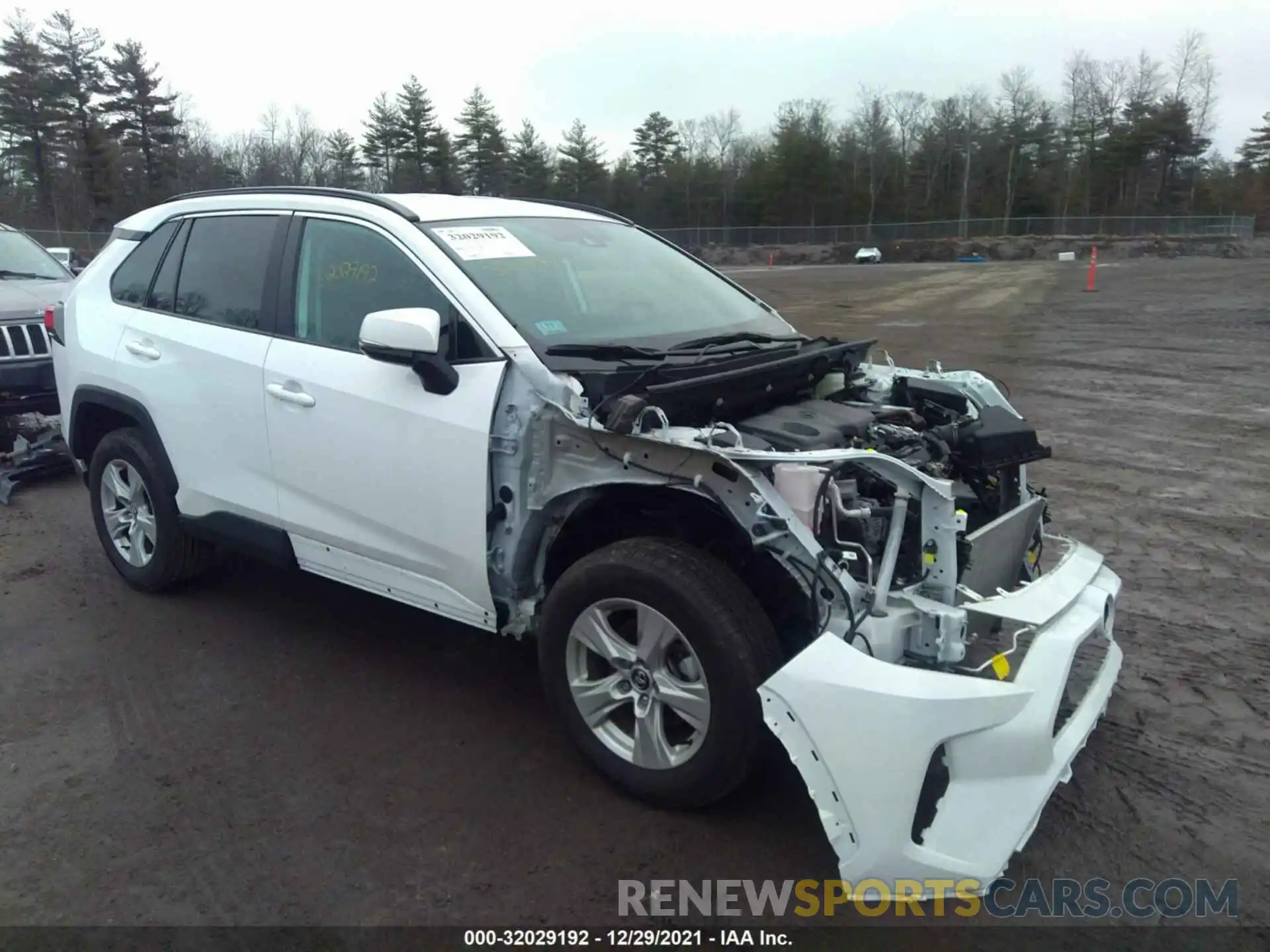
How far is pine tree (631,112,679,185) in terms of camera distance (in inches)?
2835

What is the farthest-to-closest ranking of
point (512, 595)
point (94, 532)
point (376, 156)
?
point (376, 156) < point (94, 532) < point (512, 595)

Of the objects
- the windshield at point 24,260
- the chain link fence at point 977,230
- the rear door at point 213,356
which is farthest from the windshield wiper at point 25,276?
the chain link fence at point 977,230

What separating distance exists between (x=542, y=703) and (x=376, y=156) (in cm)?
5980

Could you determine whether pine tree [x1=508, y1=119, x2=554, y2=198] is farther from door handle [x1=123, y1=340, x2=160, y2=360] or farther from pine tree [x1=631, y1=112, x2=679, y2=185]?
door handle [x1=123, y1=340, x2=160, y2=360]

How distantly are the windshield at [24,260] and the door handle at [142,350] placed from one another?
482 cm

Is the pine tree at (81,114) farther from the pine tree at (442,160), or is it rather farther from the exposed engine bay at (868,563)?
the exposed engine bay at (868,563)

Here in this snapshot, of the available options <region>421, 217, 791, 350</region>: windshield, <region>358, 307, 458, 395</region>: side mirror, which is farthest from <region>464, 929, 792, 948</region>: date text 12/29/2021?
Answer: <region>421, 217, 791, 350</region>: windshield

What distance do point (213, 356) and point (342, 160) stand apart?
5549 cm

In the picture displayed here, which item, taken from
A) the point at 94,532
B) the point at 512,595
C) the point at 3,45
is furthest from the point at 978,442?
the point at 3,45

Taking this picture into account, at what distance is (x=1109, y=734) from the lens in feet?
12.1

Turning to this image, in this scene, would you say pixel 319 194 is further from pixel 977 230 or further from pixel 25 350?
pixel 977 230

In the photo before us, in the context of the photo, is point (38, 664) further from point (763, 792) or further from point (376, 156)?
point (376, 156)

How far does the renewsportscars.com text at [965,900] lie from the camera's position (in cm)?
279

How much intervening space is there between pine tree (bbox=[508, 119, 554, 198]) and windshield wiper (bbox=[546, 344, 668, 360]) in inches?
2193
